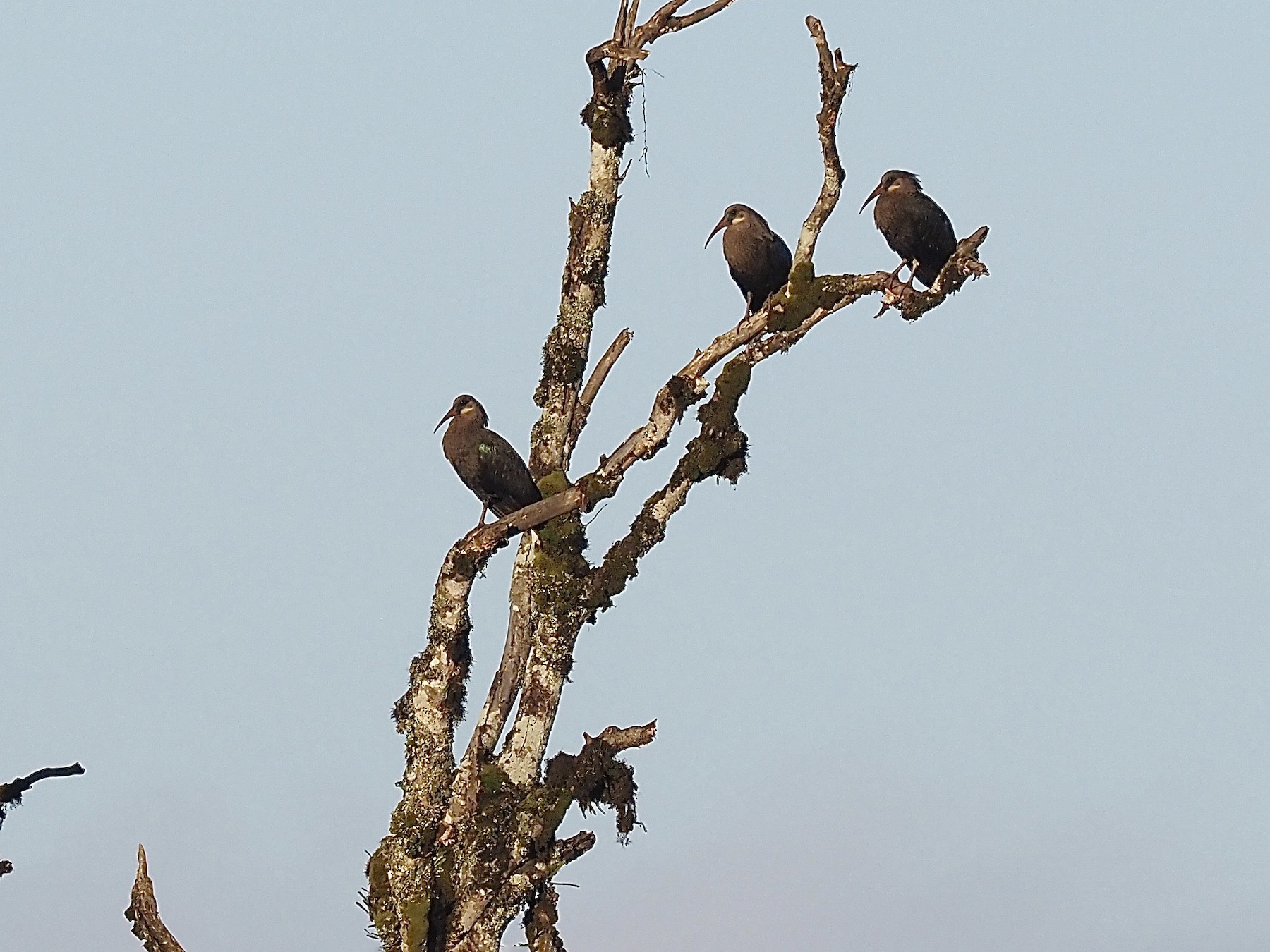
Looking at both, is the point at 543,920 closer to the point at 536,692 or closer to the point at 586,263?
the point at 536,692

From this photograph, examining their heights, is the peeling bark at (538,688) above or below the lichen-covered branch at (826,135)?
below

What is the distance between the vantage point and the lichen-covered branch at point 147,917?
40.7 feet

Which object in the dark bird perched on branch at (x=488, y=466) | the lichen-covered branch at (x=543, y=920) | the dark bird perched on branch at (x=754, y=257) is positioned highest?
the dark bird perched on branch at (x=754, y=257)

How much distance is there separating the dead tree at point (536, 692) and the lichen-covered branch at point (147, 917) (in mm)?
11

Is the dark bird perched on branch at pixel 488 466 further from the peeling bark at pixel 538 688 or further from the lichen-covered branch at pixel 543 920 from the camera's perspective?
the lichen-covered branch at pixel 543 920

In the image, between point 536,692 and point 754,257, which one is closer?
point 536,692

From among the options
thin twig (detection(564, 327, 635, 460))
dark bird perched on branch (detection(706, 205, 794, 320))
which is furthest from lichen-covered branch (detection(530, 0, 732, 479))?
dark bird perched on branch (detection(706, 205, 794, 320))

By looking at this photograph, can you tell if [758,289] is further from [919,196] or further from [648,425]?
[648,425]

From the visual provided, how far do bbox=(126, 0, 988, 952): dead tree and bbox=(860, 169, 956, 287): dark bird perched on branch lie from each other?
1.59 metres

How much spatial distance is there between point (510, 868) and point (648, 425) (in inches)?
137

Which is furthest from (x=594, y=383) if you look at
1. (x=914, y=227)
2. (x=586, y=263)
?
(x=914, y=227)

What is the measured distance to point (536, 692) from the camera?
13.0m

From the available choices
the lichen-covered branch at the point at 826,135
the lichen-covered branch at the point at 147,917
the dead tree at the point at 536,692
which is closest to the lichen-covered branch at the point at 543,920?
the dead tree at the point at 536,692

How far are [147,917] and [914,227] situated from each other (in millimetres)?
8186
